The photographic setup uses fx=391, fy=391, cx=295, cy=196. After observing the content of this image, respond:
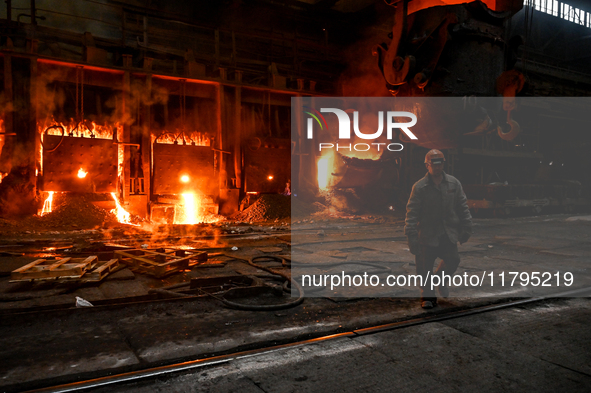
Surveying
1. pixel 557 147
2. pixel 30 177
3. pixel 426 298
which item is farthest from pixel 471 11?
pixel 557 147

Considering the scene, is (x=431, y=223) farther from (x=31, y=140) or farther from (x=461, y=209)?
(x=31, y=140)

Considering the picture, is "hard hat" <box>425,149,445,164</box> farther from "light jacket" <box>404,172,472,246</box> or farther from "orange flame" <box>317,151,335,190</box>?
"orange flame" <box>317,151,335,190</box>

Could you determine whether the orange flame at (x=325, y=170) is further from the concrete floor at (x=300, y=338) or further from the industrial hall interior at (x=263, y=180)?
the concrete floor at (x=300, y=338)

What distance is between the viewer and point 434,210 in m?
3.68

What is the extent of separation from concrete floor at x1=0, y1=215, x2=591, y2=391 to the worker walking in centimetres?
48

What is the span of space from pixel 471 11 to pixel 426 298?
2585 mm

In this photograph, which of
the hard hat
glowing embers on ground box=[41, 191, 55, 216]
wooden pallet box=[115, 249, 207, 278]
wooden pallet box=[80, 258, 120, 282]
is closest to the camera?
the hard hat

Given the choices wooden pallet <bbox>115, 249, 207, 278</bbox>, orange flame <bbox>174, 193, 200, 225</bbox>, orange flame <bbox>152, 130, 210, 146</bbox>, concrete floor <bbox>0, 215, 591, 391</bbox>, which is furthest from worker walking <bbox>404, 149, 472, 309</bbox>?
orange flame <bbox>152, 130, 210, 146</bbox>

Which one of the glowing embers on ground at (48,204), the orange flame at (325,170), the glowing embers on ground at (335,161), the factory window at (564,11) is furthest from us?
the factory window at (564,11)

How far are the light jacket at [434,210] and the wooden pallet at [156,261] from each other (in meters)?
2.79

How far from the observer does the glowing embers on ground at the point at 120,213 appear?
1025 centimetres

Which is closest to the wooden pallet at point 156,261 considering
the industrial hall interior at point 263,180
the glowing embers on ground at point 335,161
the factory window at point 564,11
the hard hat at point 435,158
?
the industrial hall interior at point 263,180

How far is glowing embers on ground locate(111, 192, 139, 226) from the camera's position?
10253 mm

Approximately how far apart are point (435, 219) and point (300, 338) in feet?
5.66
